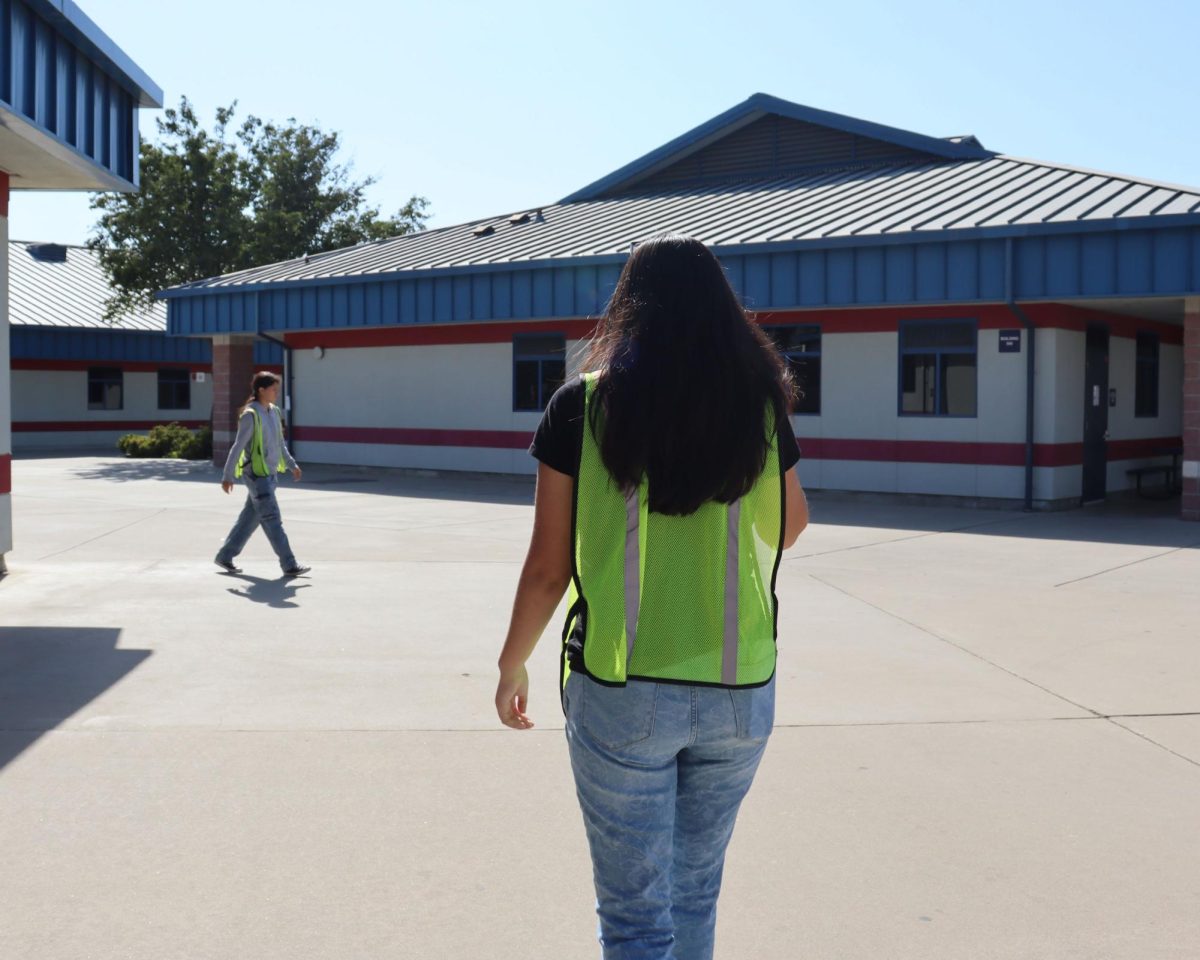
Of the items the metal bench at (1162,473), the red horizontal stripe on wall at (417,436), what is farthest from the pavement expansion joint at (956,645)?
the red horizontal stripe on wall at (417,436)

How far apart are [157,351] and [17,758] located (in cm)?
3608

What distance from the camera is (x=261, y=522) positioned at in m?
11.9

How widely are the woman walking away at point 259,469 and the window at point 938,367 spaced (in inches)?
412

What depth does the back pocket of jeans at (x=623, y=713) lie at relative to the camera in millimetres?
2770

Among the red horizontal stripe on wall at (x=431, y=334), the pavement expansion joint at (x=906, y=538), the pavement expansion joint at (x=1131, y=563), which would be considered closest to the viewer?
the pavement expansion joint at (x=1131, y=563)

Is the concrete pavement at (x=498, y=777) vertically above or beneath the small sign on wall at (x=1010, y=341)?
beneath

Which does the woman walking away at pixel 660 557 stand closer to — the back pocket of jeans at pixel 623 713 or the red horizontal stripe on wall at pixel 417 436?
the back pocket of jeans at pixel 623 713

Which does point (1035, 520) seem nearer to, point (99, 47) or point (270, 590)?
point (270, 590)

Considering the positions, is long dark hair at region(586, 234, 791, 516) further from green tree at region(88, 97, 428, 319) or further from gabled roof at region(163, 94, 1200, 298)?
green tree at region(88, 97, 428, 319)

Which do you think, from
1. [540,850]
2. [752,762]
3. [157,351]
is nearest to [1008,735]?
[540,850]

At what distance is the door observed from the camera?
63.5 ft

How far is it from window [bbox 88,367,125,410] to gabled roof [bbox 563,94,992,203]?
62.9 ft

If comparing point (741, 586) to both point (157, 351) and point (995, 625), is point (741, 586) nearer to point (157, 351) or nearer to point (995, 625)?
point (995, 625)

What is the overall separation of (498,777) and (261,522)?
22.4 ft
